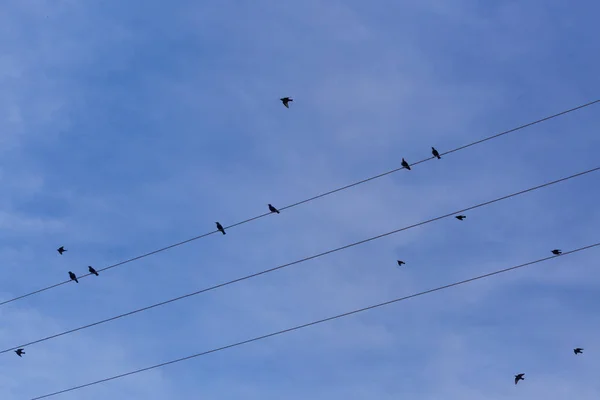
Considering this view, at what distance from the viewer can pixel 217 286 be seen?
30.5 m

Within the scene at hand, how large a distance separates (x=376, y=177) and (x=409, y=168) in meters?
5.49

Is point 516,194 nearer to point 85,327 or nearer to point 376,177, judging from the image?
point 376,177

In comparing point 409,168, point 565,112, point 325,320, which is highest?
point 409,168

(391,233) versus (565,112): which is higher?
(565,112)

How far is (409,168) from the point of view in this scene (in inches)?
1372

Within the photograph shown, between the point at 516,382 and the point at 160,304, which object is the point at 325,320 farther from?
the point at 516,382

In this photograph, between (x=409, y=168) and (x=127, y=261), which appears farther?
(x=409, y=168)

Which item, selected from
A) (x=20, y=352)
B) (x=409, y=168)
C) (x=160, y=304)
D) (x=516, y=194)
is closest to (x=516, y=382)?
(x=409, y=168)

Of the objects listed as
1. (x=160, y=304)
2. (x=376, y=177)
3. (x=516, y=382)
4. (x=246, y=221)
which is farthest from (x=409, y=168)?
(x=516, y=382)

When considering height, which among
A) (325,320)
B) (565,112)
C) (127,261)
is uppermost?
(565,112)

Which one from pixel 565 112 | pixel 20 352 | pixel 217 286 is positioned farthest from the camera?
pixel 20 352

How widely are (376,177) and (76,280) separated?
15.0 meters

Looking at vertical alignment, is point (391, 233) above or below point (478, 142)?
below

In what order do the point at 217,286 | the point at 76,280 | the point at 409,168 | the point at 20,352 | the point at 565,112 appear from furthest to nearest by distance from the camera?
the point at 20,352
the point at 76,280
the point at 409,168
the point at 217,286
the point at 565,112
